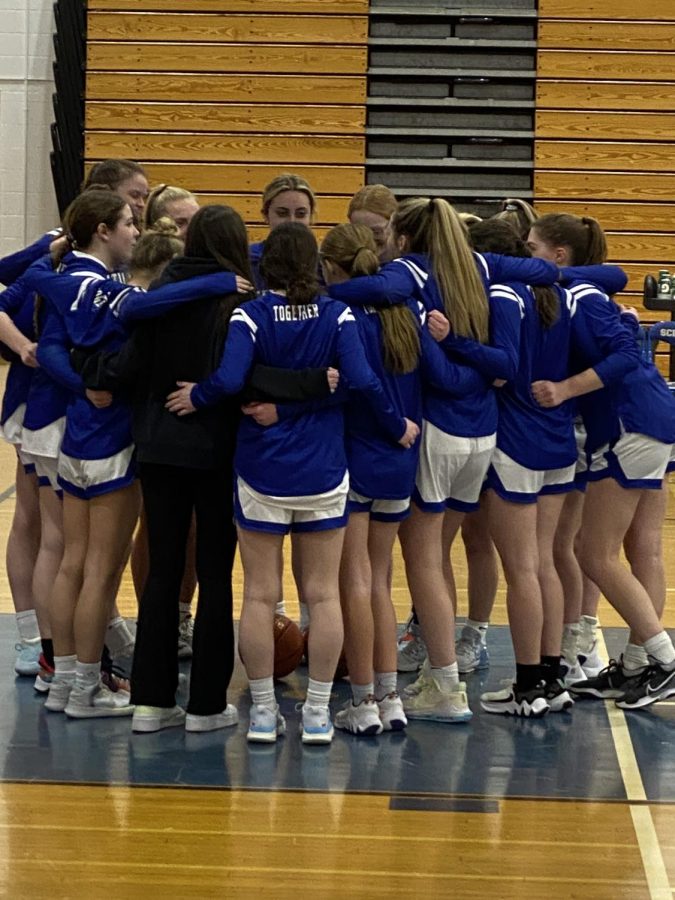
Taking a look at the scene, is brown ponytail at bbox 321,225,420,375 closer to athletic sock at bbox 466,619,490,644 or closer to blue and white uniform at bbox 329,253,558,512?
blue and white uniform at bbox 329,253,558,512

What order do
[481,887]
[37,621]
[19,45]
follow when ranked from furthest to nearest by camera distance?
[19,45]
[37,621]
[481,887]

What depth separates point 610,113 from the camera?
11.6 meters

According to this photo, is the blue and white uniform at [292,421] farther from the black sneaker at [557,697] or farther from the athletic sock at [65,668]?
the black sneaker at [557,697]

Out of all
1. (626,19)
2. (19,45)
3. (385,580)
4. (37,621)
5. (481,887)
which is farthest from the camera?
(19,45)

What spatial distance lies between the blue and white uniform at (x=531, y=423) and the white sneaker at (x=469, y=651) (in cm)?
71

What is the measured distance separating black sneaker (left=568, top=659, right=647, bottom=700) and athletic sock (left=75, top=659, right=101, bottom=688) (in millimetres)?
1451

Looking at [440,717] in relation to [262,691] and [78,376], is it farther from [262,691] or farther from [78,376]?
[78,376]

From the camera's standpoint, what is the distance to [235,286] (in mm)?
3709

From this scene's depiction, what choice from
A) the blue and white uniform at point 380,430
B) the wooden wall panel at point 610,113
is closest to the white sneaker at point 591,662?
the blue and white uniform at point 380,430

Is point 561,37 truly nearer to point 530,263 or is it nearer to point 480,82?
point 480,82

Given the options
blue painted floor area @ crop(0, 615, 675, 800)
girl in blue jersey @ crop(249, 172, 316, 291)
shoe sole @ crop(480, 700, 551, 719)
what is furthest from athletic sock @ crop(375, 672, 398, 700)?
girl in blue jersey @ crop(249, 172, 316, 291)

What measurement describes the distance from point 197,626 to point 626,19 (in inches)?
359

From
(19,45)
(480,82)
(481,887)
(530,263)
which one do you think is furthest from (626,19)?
(481,887)

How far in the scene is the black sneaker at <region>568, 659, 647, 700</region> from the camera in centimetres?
432
